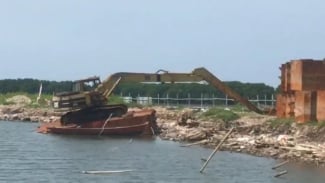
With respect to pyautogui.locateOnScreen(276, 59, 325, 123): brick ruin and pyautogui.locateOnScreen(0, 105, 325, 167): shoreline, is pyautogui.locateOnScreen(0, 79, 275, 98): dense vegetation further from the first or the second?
pyautogui.locateOnScreen(276, 59, 325, 123): brick ruin

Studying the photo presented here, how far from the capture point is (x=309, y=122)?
1730 inches

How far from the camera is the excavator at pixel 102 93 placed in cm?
5262

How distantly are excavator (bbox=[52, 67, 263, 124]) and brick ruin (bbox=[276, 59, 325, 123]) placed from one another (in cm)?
678

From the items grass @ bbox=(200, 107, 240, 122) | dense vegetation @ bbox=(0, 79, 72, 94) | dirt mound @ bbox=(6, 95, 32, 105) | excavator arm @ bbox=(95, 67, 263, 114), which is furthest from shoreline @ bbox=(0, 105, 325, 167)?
dense vegetation @ bbox=(0, 79, 72, 94)

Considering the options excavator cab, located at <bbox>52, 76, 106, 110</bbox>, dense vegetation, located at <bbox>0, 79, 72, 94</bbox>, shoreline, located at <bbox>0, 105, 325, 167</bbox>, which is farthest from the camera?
dense vegetation, located at <bbox>0, 79, 72, 94</bbox>

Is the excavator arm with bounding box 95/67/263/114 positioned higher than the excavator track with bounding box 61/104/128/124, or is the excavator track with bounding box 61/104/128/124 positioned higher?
the excavator arm with bounding box 95/67/263/114

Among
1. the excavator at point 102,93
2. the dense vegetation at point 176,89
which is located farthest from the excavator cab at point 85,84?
the dense vegetation at point 176,89

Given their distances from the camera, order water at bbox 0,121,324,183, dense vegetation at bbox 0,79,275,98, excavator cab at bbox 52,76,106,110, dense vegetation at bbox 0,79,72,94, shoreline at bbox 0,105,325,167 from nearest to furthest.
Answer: water at bbox 0,121,324,183 → shoreline at bbox 0,105,325,167 → excavator cab at bbox 52,76,106,110 → dense vegetation at bbox 0,79,275,98 → dense vegetation at bbox 0,79,72,94

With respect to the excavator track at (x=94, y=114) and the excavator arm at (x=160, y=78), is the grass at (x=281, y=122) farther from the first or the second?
the excavator track at (x=94, y=114)

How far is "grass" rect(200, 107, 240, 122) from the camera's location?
178 feet

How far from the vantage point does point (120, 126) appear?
52.9 m

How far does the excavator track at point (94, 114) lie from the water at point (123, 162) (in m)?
1.48

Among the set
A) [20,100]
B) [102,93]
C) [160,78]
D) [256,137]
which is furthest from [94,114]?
[20,100]

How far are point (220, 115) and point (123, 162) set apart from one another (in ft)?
59.3
